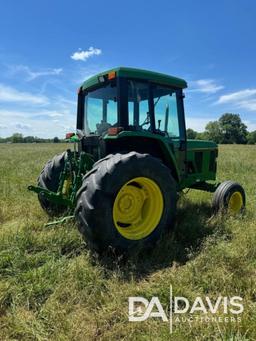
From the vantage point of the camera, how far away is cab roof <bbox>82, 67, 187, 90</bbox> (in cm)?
418

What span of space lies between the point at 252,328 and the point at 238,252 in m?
1.37

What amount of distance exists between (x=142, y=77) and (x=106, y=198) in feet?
6.52

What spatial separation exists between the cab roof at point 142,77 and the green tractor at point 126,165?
1 cm

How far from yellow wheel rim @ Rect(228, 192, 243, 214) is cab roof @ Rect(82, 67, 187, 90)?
87.9 inches

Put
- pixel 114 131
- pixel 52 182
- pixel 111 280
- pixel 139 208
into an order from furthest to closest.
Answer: pixel 52 182
pixel 139 208
pixel 114 131
pixel 111 280

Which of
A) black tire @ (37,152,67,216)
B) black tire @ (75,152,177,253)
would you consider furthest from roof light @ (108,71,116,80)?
black tire @ (37,152,67,216)

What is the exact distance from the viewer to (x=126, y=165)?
12.0 ft

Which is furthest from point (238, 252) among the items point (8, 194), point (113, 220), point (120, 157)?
point (8, 194)

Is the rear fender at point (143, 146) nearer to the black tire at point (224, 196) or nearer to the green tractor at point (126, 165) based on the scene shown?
the green tractor at point (126, 165)

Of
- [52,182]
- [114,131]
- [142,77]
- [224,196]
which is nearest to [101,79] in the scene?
[142,77]

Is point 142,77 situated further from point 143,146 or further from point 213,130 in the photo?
point 213,130

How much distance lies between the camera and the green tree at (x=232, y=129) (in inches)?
3253

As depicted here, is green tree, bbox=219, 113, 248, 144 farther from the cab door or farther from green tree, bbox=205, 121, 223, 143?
the cab door

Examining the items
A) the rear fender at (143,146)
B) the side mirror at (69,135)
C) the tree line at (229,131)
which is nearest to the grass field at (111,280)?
the rear fender at (143,146)
